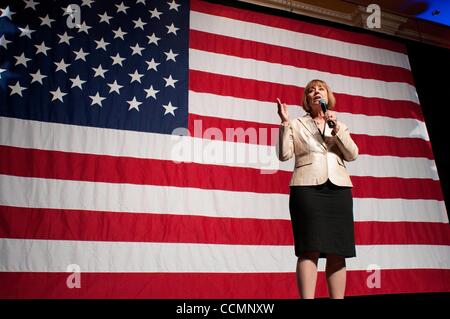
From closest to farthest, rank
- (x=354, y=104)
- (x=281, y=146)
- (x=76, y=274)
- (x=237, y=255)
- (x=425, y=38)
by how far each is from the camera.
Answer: (x=281, y=146) → (x=76, y=274) → (x=237, y=255) → (x=354, y=104) → (x=425, y=38)

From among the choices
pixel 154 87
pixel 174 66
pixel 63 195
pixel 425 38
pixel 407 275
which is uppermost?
pixel 425 38

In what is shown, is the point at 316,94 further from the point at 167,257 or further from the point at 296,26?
the point at 296,26

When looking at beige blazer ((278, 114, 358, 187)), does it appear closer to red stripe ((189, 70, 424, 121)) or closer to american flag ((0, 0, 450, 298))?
american flag ((0, 0, 450, 298))

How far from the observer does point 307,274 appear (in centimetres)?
147

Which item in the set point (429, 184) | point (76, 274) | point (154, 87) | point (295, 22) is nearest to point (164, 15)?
point (154, 87)

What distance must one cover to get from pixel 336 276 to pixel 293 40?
7.53 feet

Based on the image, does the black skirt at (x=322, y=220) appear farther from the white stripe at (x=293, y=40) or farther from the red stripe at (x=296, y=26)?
the red stripe at (x=296, y=26)

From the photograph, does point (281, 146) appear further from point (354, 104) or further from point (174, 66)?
point (354, 104)

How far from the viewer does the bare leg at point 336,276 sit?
1.53m

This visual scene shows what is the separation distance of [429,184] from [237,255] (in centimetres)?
195

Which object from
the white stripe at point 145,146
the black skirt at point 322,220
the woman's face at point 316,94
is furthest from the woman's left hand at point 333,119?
the white stripe at point 145,146

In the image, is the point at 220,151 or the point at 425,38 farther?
the point at 425,38

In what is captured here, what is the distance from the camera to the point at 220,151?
269 cm

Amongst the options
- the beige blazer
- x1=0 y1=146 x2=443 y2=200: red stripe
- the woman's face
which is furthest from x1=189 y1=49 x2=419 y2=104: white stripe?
the beige blazer
